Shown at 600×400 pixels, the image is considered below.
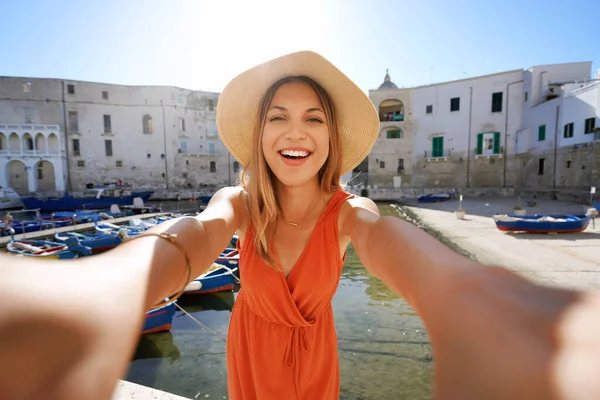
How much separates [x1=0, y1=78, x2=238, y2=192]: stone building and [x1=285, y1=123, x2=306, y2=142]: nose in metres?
32.2

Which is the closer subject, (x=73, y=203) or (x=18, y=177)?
(x=73, y=203)

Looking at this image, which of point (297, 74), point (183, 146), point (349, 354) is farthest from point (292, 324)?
point (183, 146)

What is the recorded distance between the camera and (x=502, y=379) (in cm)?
43

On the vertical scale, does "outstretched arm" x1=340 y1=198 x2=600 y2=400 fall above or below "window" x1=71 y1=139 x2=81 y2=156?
below

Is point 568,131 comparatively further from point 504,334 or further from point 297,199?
point 504,334

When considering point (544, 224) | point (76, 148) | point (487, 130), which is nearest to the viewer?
point (544, 224)

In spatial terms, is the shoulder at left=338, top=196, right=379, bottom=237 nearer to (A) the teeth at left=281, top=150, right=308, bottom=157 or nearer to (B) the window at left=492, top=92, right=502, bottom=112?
(A) the teeth at left=281, top=150, right=308, bottom=157

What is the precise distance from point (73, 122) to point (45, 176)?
575 centimetres

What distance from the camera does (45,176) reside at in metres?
29.0

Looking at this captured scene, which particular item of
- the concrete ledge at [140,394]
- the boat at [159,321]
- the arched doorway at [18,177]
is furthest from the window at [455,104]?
the arched doorway at [18,177]

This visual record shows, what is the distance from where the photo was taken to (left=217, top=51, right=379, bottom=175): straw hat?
5.23 ft

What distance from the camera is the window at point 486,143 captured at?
1031 inches

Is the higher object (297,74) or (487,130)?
(487,130)

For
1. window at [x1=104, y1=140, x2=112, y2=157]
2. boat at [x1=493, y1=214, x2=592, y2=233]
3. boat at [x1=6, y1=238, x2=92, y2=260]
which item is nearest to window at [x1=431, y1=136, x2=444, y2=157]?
boat at [x1=493, y1=214, x2=592, y2=233]
